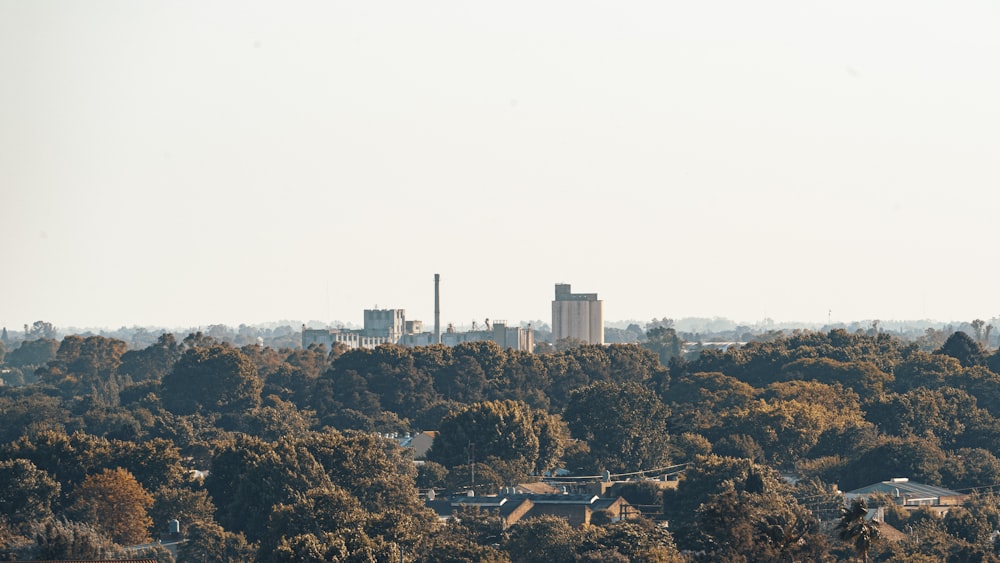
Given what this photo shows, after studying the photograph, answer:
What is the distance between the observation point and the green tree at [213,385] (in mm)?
157625

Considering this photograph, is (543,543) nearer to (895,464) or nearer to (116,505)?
(116,505)

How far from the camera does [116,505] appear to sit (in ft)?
290

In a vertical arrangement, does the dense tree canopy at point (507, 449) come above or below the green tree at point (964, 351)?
below

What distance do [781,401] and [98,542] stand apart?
5790 centimetres

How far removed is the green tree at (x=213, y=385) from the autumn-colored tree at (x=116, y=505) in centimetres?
6457

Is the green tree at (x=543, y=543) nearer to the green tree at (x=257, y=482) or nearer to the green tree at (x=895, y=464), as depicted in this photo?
the green tree at (x=257, y=482)

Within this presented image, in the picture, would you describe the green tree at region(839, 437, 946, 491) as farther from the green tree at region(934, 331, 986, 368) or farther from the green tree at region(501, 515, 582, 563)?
the green tree at region(934, 331, 986, 368)

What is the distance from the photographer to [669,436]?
116 metres

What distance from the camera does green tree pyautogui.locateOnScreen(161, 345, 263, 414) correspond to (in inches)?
6206

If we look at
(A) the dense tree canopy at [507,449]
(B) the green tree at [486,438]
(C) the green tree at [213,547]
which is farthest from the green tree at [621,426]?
(C) the green tree at [213,547]

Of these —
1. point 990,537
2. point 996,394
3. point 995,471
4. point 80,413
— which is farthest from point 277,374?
point 990,537

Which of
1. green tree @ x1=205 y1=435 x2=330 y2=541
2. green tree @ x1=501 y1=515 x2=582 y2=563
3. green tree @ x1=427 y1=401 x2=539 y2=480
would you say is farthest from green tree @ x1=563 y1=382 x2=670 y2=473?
green tree @ x1=501 y1=515 x2=582 y2=563

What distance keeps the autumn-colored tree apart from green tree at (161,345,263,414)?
212 ft

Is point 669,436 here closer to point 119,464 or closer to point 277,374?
point 119,464
